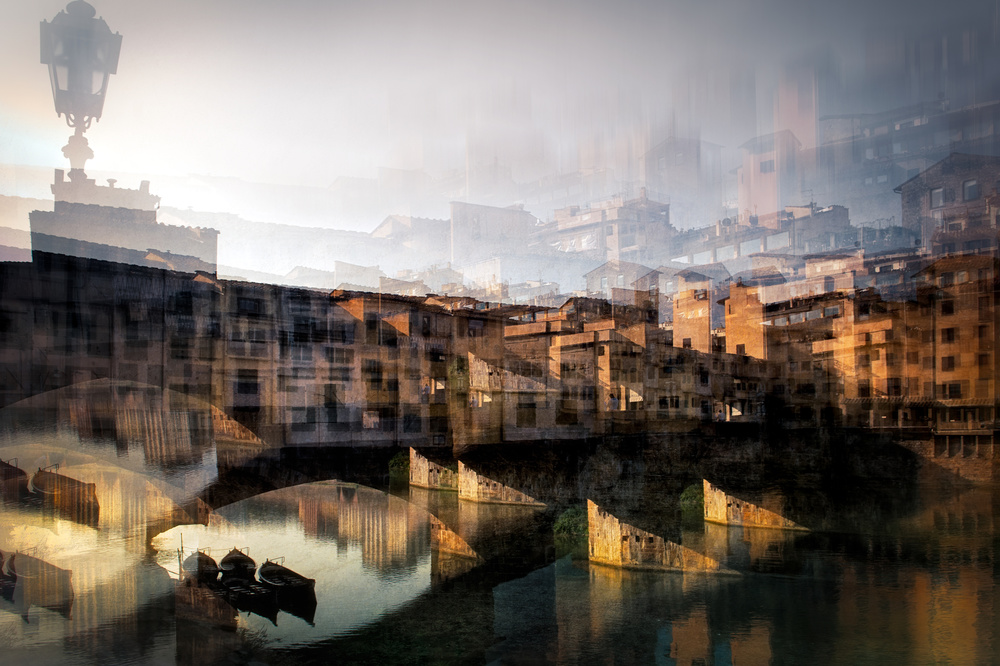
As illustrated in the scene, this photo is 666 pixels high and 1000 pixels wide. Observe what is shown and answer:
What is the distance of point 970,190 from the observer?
746 centimetres

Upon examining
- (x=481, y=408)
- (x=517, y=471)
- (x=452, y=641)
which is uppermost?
(x=481, y=408)

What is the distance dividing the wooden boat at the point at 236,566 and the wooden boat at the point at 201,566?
11 centimetres

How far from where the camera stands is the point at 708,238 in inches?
342

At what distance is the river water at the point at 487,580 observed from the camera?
6.46 metres

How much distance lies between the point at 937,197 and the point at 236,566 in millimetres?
11459

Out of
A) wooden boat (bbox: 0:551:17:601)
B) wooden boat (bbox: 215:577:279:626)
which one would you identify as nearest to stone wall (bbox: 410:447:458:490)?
wooden boat (bbox: 215:577:279:626)

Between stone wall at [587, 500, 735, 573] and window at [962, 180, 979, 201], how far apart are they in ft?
21.7

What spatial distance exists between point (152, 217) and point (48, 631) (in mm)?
5306

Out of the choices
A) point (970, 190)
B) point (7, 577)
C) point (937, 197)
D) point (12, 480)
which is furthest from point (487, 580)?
point (970, 190)

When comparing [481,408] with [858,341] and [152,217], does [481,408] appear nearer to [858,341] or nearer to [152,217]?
[152,217]

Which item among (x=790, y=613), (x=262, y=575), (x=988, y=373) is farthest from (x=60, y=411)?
(x=988, y=373)

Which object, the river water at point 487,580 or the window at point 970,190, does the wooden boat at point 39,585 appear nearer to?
the river water at point 487,580

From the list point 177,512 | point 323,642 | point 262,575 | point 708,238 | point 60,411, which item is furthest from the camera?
point 708,238

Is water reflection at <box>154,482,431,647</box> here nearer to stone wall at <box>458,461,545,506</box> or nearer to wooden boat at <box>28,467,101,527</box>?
wooden boat at <box>28,467,101,527</box>
